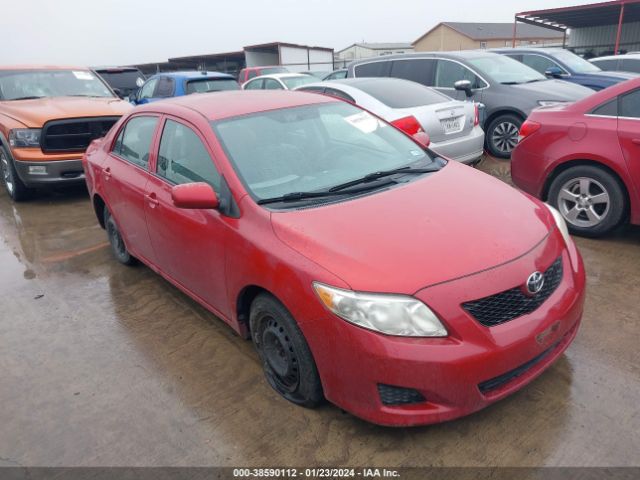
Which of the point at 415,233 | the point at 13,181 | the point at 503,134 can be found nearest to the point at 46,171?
the point at 13,181

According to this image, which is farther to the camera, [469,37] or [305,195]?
[469,37]

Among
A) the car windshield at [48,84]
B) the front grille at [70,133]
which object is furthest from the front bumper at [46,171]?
the car windshield at [48,84]

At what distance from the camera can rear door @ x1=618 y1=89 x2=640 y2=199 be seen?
4.13 meters

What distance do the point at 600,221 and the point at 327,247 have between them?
129 inches

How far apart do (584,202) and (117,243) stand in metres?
4.38

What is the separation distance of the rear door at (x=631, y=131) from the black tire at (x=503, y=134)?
3193 millimetres

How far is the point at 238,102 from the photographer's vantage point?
3.52 metres

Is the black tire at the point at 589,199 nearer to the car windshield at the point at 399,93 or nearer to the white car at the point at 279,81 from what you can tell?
the car windshield at the point at 399,93

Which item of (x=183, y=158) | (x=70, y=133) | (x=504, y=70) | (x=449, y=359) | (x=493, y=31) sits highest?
(x=493, y=31)

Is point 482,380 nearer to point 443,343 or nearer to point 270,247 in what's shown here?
point 443,343

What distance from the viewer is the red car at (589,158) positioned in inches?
166

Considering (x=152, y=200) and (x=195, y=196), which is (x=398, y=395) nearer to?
(x=195, y=196)

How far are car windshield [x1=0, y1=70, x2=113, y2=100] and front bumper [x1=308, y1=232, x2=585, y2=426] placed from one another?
7548 mm

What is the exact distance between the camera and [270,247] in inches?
99.7
